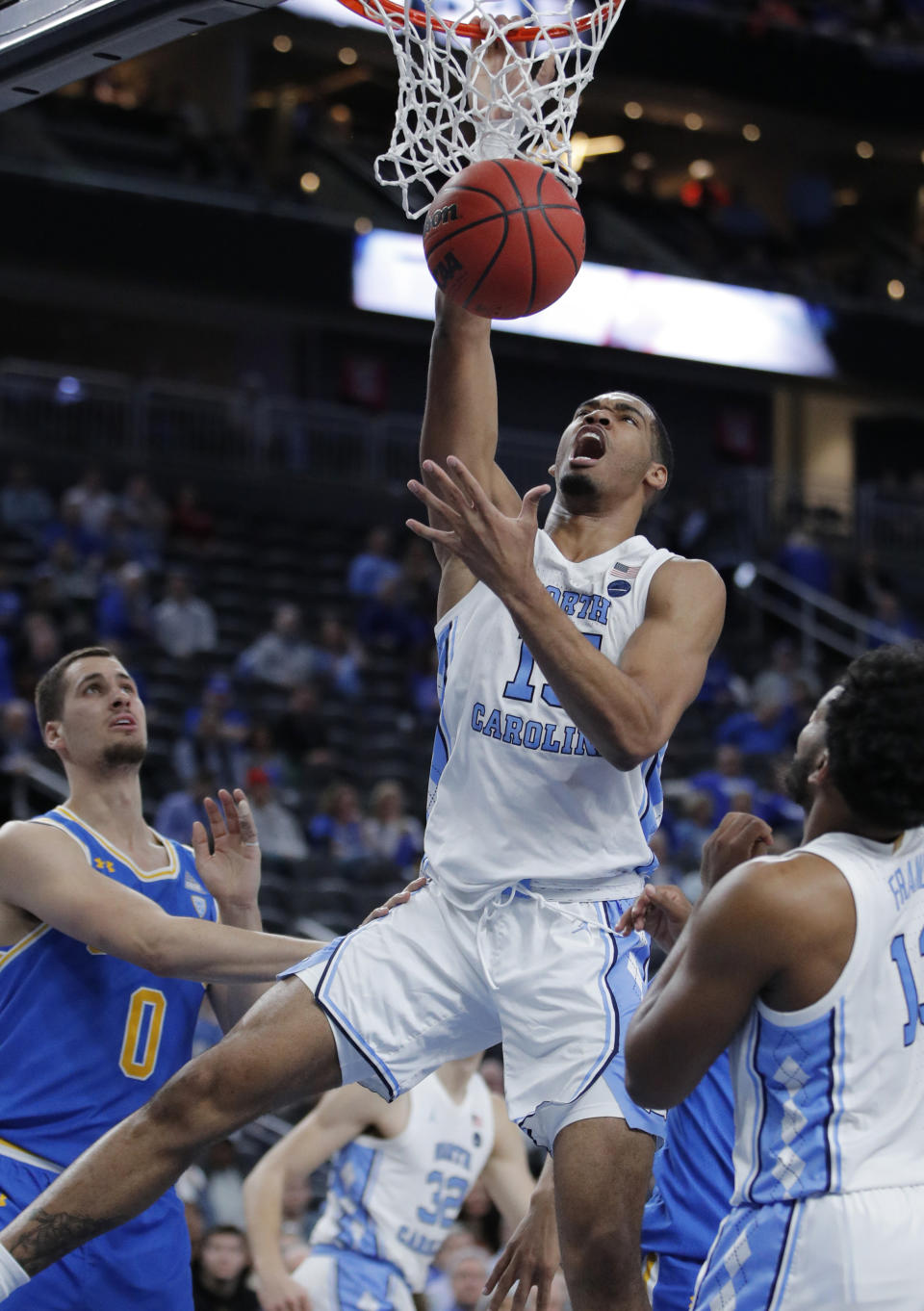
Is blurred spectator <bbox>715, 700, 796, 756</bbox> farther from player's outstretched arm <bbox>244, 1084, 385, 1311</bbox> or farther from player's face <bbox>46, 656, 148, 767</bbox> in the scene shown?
player's face <bbox>46, 656, 148, 767</bbox>

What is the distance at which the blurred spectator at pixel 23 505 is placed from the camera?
15391 millimetres

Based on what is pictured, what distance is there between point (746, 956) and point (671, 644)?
1.18 metres

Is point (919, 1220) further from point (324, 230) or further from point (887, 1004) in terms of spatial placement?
point (324, 230)

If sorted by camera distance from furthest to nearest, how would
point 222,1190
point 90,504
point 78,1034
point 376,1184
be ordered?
point 90,504 → point 222,1190 → point 376,1184 → point 78,1034

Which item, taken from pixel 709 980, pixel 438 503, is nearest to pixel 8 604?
pixel 438 503

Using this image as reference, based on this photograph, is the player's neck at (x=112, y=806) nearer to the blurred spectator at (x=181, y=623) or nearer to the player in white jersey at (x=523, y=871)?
the player in white jersey at (x=523, y=871)

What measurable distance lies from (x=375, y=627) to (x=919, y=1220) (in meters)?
12.5

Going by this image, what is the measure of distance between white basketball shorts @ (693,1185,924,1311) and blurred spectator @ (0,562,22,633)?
1038 cm

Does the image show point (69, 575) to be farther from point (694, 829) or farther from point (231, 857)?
point (231, 857)

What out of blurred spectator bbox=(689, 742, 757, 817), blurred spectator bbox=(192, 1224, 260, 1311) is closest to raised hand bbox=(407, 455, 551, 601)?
blurred spectator bbox=(192, 1224, 260, 1311)

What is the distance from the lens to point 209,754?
11695 millimetres

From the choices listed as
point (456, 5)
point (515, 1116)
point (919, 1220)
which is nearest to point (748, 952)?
point (919, 1220)

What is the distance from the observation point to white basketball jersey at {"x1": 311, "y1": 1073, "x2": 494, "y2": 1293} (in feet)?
19.7

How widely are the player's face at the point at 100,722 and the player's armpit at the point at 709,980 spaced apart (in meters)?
2.27
